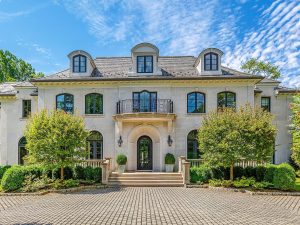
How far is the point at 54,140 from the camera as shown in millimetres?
14664

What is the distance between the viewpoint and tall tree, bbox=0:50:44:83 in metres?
46.7

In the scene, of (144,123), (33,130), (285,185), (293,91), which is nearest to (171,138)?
(144,123)

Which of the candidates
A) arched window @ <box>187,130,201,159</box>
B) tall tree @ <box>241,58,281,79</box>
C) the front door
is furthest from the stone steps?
tall tree @ <box>241,58,281,79</box>

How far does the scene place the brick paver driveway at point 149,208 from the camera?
28.0ft

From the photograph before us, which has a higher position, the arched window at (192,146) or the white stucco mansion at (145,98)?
the white stucco mansion at (145,98)

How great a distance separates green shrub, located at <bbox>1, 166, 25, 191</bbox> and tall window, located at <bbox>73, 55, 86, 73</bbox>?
374 inches

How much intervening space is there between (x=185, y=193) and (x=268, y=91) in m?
14.4

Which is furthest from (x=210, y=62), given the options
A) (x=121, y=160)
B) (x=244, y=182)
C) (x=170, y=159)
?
(x=121, y=160)

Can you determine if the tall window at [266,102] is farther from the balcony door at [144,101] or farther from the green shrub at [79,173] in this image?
the green shrub at [79,173]

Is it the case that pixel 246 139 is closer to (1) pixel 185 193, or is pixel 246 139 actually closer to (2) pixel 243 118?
(2) pixel 243 118

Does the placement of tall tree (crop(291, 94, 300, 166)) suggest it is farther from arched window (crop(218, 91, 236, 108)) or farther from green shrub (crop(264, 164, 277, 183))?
arched window (crop(218, 91, 236, 108))

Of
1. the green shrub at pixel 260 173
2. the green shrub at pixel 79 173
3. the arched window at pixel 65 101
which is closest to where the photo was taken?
the green shrub at pixel 260 173

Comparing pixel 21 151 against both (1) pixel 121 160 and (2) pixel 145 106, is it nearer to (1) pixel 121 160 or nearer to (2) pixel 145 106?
(1) pixel 121 160

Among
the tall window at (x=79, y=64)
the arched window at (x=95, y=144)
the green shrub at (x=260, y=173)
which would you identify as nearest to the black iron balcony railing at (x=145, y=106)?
the arched window at (x=95, y=144)
